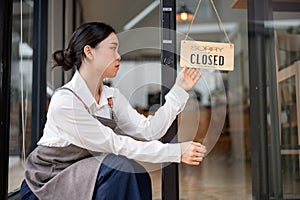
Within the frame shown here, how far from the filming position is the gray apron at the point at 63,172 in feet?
3.38

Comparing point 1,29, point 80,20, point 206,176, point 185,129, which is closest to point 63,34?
point 80,20

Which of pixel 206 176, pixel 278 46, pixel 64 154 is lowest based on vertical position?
pixel 206 176

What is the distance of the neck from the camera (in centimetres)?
118

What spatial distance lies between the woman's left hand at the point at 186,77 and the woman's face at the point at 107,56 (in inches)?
7.7

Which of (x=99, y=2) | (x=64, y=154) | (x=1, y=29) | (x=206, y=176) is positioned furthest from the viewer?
(x=206, y=176)

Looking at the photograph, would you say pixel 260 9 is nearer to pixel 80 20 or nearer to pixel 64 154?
pixel 64 154

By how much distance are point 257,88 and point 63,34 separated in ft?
4.44

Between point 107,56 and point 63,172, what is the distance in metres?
0.36

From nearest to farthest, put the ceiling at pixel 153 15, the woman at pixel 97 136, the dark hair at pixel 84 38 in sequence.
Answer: the woman at pixel 97 136
the dark hair at pixel 84 38
the ceiling at pixel 153 15

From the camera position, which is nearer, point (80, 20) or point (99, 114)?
point (99, 114)

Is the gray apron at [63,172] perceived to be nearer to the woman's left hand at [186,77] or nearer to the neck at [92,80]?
the neck at [92,80]

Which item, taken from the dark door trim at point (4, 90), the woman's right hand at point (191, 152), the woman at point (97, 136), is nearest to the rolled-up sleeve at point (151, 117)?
the woman at point (97, 136)

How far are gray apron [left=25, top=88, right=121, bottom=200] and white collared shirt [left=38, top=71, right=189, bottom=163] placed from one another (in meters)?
0.03

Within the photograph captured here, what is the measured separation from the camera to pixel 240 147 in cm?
436
